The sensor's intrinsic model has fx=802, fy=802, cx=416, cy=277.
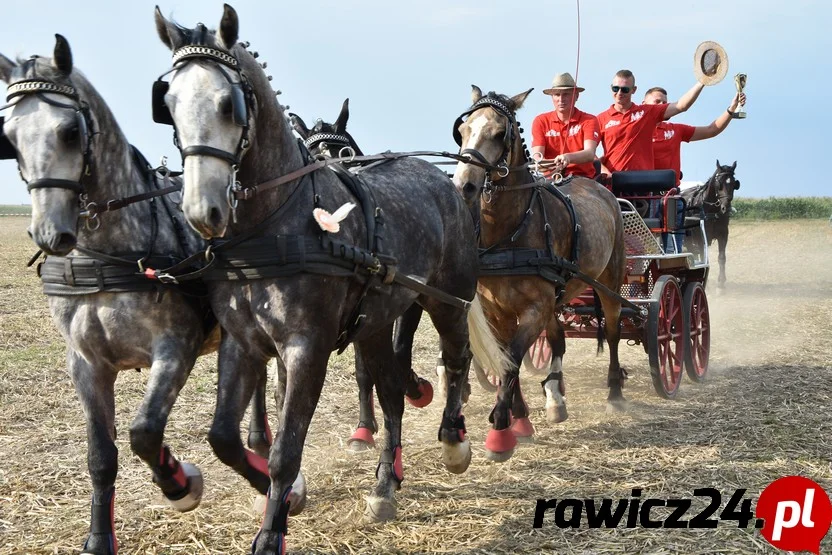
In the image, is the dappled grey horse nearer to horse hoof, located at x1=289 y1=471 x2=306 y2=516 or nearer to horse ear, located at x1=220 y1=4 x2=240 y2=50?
horse hoof, located at x1=289 y1=471 x2=306 y2=516

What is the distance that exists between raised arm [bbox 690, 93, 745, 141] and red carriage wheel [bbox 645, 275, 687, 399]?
1.86 meters

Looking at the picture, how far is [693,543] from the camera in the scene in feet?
12.0

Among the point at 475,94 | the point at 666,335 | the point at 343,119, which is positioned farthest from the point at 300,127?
the point at 666,335

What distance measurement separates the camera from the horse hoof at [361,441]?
5.37 m

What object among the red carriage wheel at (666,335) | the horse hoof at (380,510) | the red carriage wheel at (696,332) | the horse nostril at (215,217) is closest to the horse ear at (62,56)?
the horse nostril at (215,217)

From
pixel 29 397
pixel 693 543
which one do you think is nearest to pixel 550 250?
pixel 693 543

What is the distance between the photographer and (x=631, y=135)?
25.8 ft

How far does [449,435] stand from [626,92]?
4554mm

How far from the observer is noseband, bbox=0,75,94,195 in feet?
10.1

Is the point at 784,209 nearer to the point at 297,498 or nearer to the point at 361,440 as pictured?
the point at 361,440

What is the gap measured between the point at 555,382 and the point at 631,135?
2.89 metres

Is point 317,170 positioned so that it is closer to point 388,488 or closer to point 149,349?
point 149,349

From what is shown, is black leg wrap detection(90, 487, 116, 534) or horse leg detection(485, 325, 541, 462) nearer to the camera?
black leg wrap detection(90, 487, 116, 534)

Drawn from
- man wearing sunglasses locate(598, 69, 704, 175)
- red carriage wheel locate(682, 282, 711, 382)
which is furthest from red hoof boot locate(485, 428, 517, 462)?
man wearing sunglasses locate(598, 69, 704, 175)
